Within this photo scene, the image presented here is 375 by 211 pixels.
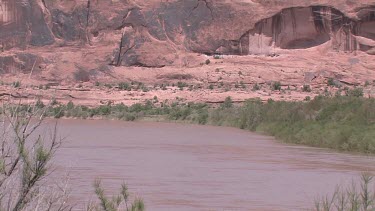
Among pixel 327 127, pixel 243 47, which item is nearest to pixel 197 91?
pixel 243 47

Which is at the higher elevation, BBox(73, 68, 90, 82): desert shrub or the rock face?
the rock face

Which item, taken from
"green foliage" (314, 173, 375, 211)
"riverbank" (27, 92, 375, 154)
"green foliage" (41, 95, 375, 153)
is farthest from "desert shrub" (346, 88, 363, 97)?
"green foliage" (314, 173, 375, 211)

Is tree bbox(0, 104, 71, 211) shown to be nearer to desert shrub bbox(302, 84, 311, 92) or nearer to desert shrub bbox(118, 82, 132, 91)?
desert shrub bbox(302, 84, 311, 92)

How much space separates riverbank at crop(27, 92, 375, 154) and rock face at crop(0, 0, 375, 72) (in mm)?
7948

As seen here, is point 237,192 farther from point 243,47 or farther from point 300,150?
point 243,47

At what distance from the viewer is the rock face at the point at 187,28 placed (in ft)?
151

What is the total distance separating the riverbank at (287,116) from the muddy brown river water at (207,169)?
2.91 ft

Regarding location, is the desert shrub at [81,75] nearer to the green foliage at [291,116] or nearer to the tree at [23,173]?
the green foliage at [291,116]

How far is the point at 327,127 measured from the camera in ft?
76.2

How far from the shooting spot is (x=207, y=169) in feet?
50.6

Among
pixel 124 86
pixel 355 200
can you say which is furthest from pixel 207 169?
pixel 124 86

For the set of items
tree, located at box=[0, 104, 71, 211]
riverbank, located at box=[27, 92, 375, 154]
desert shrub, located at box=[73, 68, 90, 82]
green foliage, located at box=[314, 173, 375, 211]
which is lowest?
riverbank, located at box=[27, 92, 375, 154]

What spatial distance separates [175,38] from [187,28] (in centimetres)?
85

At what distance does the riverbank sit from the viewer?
842 inches
